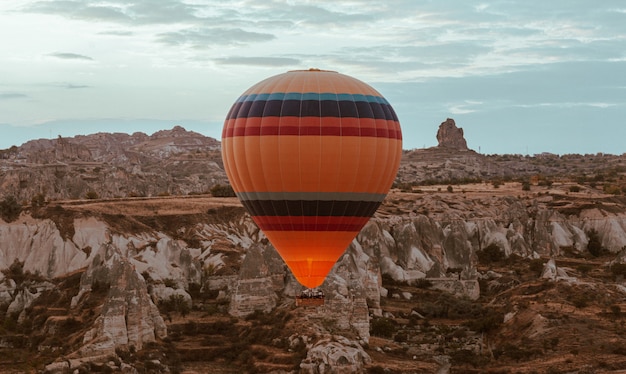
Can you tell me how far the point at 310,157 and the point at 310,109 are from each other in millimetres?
1554

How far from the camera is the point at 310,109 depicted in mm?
36875

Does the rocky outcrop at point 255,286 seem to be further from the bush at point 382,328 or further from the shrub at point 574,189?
the shrub at point 574,189

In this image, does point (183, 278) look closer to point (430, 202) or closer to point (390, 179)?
point (390, 179)

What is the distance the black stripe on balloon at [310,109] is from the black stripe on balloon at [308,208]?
110 inches

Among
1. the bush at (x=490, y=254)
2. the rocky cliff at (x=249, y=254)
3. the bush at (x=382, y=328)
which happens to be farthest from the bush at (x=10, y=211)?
the bush at (x=490, y=254)

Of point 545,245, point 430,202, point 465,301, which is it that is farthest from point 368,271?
point 430,202

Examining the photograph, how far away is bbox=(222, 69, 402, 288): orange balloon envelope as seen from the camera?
36719mm

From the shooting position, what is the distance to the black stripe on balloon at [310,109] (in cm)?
3684

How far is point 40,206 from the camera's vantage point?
239ft

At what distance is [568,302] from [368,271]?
1283cm

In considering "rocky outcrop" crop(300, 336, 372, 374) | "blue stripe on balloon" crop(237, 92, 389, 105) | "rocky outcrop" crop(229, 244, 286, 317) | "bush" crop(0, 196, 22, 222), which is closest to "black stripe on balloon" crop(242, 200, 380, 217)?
"blue stripe on balloon" crop(237, 92, 389, 105)

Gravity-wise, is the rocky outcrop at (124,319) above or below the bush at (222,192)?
below

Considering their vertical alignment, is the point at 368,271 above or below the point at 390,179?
below

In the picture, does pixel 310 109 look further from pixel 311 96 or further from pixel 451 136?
pixel 451 136
